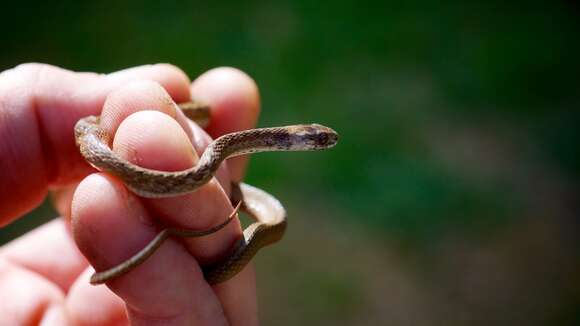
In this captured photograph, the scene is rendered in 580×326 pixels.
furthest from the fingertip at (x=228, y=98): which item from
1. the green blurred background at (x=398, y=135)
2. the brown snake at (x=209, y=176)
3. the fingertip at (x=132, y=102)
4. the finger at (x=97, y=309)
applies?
the green blurred background at (x=398, y=135)

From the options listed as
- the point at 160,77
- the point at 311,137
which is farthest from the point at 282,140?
the point at 160,77

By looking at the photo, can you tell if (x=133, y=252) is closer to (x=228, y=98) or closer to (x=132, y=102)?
(x=132, y=102)

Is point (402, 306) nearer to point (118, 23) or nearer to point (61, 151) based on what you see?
point (61, 151)

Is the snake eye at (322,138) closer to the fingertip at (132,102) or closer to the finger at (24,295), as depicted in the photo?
the fingertip at (132,102)

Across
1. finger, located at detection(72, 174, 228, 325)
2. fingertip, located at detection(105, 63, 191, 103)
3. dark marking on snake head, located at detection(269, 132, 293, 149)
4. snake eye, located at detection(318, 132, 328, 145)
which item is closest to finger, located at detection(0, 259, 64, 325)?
finger, located at detection(72, 174, 228, 325)

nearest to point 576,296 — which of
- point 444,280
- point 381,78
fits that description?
point 444,280

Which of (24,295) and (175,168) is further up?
(175,168)
